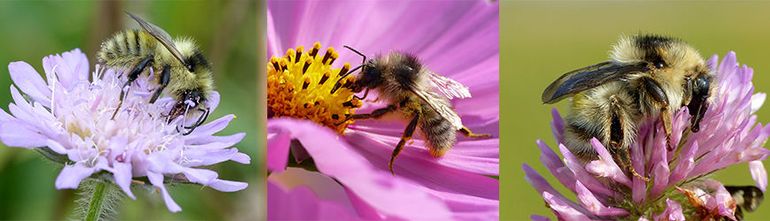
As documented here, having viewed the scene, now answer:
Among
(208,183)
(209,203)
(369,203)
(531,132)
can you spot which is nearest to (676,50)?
(531,132)

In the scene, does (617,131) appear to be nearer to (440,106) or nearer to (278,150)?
(440,106)

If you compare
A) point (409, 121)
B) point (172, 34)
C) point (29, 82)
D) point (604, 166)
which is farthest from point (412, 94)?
point (172, 34)

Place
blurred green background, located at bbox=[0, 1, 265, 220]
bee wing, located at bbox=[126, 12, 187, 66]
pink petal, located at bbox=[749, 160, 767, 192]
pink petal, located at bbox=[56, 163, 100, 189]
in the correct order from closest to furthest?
pink petal, located at bbox=[56, 163, 100, 189], bee wing, located at bbox=[126, 12, 187, 66], pink petal, located at bbox=[749, 160, 767, 192], blurred green background, located at bbox=[0, 1, 265, 220]

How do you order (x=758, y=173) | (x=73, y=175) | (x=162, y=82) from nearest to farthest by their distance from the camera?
(x=73, y=175) → (x=162, y=82) → (x=758, y=173)

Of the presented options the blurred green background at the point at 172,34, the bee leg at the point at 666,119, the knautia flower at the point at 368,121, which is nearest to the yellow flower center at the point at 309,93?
the knautia flower at the point at 368,121

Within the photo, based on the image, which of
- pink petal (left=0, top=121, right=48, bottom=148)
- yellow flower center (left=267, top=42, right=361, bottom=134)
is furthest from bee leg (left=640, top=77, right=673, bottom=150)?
pink petal (left=0, top=121, right=48, bottom=148)

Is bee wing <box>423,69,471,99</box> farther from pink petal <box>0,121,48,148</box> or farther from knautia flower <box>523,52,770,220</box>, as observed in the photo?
pink petal <box>0,121,48,148</box>
